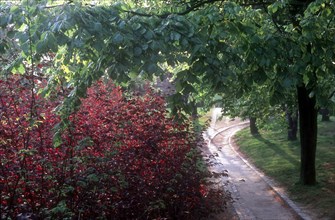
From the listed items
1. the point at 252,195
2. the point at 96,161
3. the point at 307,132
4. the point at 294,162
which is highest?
the point at 96,161

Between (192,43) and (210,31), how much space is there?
631 mm

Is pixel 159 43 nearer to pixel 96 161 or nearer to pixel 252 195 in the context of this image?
pixel 96 161

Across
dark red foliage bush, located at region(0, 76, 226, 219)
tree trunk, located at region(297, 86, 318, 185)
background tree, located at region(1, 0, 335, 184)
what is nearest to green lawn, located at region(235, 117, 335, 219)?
tree trunk, located at region(297, 86, 318, 185)

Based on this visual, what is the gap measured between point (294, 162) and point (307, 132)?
522 centimetres

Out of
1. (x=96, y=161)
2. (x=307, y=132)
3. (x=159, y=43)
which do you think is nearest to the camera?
(x=159, y=43)

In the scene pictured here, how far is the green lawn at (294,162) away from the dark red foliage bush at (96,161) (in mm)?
4731

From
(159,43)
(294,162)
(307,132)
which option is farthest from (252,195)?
(159,43)

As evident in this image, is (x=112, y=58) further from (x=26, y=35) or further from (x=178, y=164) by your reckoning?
(x=178, y=164)

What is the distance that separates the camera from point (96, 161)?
5.98 metres

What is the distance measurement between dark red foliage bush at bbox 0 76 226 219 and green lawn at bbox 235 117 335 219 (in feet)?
15.5

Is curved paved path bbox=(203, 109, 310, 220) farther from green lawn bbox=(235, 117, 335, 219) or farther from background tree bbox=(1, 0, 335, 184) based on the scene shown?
background tree bbox=(1, 0, 335, 184)

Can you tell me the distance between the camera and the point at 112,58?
5.00m

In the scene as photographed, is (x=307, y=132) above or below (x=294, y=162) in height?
above

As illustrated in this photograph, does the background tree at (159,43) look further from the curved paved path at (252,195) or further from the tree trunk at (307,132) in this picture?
the tree trunk at (307,132)
